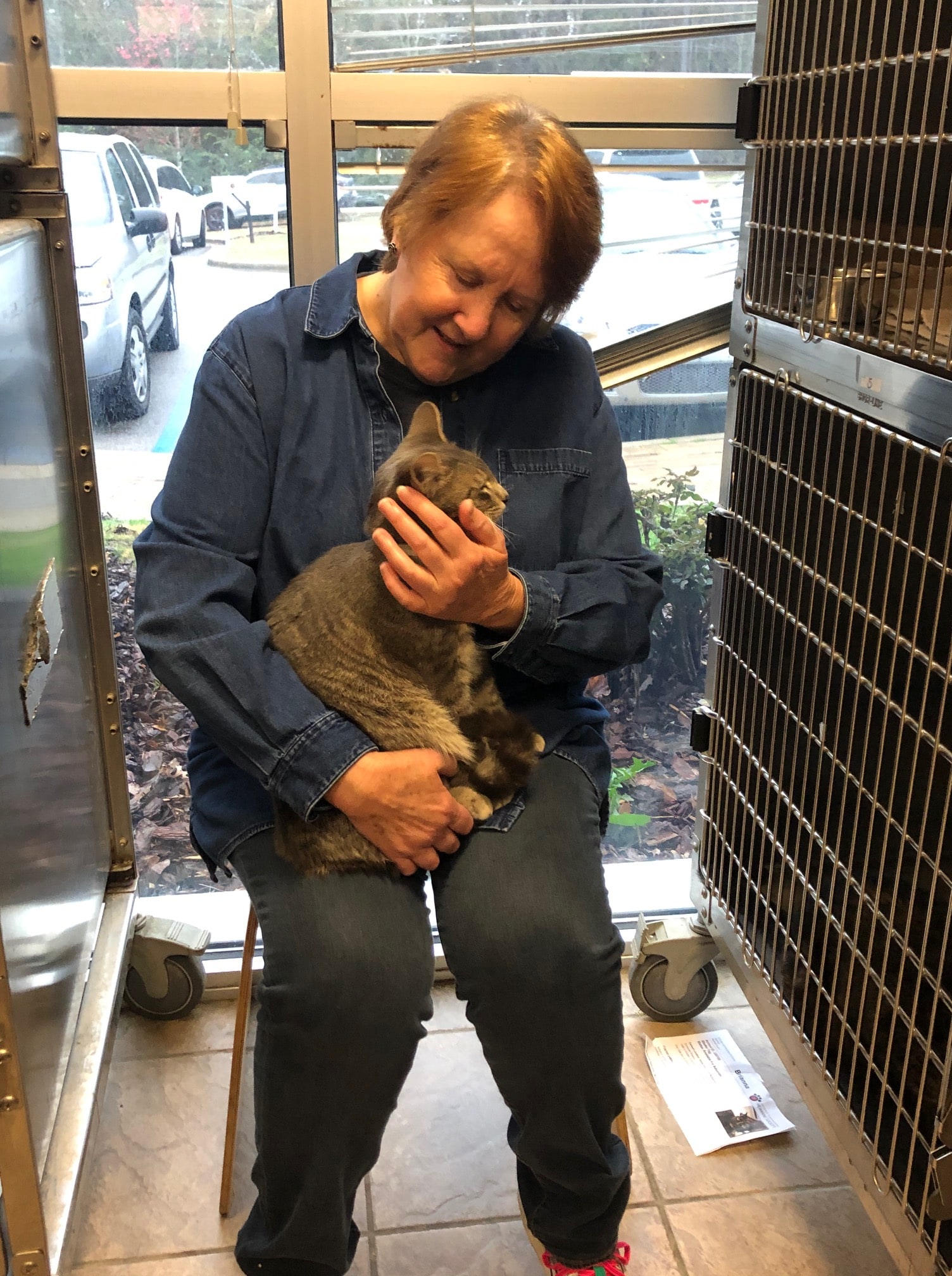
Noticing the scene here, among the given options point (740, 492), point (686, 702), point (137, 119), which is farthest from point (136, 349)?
point (686, 702)

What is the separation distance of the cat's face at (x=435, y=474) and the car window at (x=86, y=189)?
69 cm

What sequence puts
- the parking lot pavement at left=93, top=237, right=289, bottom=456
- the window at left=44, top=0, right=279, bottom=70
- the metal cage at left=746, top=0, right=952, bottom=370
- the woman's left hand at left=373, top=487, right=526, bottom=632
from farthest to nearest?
the parking lot pavement at left=93, top=237, right=289, bottom=456, the window at left=44, top=0, right=279, bottom=70, the woman's left hand at left=373, top=487, right=526, bottom=632, the metal cage at left=746, top=0, right=952, bottom=370

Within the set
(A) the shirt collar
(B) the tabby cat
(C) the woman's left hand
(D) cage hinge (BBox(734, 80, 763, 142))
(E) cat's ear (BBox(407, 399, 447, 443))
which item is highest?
(D) cage hinge (BBox(734, 80, 763, 142))

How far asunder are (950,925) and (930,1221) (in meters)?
0.37

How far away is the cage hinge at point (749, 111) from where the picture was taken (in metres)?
1.56

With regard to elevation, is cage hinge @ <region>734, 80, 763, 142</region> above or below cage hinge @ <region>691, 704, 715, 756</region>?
above

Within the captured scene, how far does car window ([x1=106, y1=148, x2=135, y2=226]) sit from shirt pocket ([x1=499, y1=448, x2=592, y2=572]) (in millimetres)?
748

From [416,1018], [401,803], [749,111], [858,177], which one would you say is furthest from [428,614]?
[749,111]

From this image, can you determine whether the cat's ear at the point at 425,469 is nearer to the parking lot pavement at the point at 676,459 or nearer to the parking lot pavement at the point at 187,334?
the parking lot pavement at the point at 187,334

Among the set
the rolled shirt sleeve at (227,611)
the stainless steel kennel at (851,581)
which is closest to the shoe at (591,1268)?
the stainless steel kennel at (851,581)

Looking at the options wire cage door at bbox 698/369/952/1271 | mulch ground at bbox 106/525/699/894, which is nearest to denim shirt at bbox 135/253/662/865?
wire cage door at bbox 698/369/952/1271

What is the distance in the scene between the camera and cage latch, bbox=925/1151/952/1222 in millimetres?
1177

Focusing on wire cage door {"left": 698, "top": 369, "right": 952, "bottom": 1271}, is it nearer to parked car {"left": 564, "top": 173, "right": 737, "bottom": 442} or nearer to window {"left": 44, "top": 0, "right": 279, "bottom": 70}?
parked car {"left": 564, "top": 173, "right": 737, "bottom": 442}

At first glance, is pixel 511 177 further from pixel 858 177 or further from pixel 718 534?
pixel 718 534
